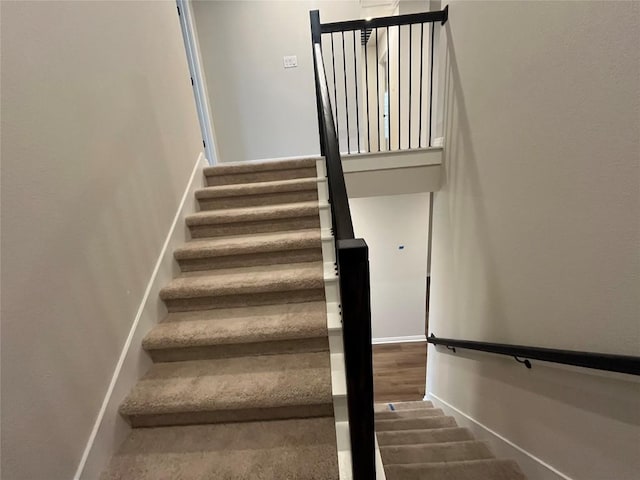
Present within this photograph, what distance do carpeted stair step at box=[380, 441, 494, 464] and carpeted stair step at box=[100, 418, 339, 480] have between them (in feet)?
2.85

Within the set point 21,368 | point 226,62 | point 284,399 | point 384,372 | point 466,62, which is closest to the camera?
point 21,368

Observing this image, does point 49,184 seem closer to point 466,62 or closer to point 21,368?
point 21,368

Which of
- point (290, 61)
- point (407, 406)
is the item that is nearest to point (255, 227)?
point (290, 61)

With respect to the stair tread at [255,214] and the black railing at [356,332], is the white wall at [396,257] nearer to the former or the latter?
the stair tread at [255,214]

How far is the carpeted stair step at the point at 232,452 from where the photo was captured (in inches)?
42.6

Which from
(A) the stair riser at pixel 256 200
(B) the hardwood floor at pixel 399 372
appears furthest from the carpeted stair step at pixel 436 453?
(B) the hardwood floor at pixel 399 372

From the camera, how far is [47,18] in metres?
1.13

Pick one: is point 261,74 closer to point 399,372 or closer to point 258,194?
point 258,194

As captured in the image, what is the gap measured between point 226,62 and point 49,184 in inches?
124

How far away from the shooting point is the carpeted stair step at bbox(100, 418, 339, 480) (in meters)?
1.08

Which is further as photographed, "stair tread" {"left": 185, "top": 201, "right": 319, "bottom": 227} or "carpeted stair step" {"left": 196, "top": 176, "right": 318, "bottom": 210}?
"carpeted stair step" {"left": 196, "top": 176, "right": 318, "bottom": 210}

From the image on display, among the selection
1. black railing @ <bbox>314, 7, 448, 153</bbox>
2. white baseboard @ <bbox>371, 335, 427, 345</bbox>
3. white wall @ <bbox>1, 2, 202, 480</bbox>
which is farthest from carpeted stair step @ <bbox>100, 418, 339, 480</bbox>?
white baseboard @ <bbox>371, 335, 427, 345</bbox>

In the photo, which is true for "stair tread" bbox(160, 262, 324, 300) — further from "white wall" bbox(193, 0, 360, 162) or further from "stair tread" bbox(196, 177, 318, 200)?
"white wall" bbox(193, 0, 360, 162)

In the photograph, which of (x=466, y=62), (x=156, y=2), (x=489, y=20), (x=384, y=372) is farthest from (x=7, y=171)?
(x=384, y=372)
